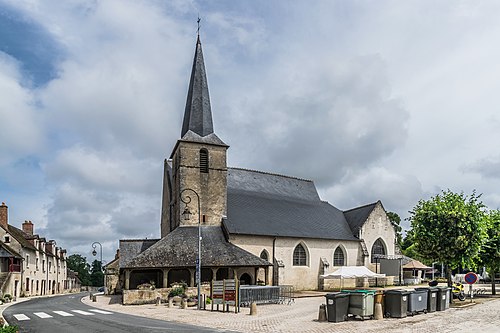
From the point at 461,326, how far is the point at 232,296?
31.6 ft

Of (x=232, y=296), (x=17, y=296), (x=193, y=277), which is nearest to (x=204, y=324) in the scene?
(x=232, y=296)

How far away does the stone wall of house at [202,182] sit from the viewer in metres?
33.7

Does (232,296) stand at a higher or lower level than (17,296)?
higher

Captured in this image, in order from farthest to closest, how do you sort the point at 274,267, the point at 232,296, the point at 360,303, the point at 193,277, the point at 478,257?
the point at 274,267 → the point at 193,277 → the point at 478,257 → the point at 232,296 → the point at 360,303

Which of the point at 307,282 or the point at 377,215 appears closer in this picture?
the point at 307,282

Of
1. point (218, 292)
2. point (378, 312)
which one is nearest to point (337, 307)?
point (378, 312)

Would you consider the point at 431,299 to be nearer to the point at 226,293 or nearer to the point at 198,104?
the point at 226,293

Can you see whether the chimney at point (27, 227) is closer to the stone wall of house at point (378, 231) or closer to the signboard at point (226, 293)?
the stone wall of house at point (378, 231)

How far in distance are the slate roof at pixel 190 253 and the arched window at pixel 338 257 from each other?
30.0ft

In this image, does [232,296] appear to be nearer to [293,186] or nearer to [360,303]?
[360,303]

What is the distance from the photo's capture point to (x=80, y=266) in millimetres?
118500

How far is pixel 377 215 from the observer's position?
4016 cm

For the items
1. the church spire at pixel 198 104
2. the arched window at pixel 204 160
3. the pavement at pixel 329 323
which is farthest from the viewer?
the church spire at pixel 198 104

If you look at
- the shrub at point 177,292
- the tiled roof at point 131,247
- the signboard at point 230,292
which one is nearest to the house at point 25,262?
the tiled roof at point 131,247
